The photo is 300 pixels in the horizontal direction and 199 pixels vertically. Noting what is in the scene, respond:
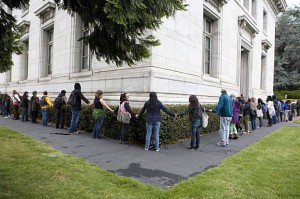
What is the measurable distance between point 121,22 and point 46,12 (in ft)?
50.6

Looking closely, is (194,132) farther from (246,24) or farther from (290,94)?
(290,94)

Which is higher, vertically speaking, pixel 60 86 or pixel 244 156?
pixel 60 86

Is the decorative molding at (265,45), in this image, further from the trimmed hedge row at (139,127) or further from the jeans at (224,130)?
the jeans at (224,130)

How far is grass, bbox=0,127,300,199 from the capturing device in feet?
15.4

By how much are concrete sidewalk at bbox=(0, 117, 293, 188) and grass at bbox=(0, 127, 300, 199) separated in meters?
0.38

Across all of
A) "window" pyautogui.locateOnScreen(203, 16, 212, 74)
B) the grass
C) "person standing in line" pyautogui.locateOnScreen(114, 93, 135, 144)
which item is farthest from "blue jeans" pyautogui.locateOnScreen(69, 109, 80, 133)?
"window" pyautogui.locateOnScreen(203, 16, 212, 74)

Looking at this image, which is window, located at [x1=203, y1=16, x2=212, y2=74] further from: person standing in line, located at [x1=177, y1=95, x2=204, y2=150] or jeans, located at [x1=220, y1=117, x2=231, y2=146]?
person standing in line, located at [x1=177, y1=95, x2=204, y2=150]

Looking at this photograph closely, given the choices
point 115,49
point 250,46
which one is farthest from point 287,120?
point 115,49

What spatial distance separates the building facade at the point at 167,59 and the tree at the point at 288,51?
1956 cm

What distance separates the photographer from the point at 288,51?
41625 mm

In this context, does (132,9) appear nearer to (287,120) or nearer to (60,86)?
(60,86)

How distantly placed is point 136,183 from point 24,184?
6.44 feet

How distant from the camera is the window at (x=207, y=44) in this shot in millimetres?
14955

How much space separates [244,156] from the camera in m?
7.68
